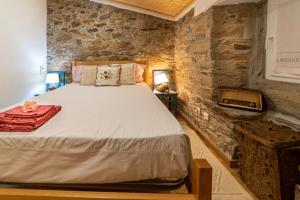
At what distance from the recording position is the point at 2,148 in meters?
1.52

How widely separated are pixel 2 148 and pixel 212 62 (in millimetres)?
2386

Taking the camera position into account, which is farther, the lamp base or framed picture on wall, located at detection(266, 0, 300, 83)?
the lamp base

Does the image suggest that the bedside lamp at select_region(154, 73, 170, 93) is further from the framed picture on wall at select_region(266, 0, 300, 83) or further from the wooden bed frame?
→ the wooden bed frame

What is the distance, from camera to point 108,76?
4363 millimetres

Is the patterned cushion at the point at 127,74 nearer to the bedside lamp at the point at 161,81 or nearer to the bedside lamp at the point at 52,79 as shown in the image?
the bedside lamp at the point at 161,81

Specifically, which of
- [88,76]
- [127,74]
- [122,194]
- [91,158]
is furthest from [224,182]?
[88,76]

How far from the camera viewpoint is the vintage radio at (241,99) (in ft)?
8.83

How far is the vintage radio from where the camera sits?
2.69 m

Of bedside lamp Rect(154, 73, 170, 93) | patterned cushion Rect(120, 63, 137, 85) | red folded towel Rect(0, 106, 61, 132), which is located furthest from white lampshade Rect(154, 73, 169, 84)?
red folded towel Rect(0, 106, 61, 132)

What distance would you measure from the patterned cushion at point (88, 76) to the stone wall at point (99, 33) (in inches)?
23.1

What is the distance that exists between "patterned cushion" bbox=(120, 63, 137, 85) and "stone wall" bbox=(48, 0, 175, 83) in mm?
535

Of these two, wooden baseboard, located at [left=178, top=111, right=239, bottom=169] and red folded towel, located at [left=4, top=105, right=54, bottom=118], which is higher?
red folded towel, located at [left=4, top=105, right=54, bottom=118]

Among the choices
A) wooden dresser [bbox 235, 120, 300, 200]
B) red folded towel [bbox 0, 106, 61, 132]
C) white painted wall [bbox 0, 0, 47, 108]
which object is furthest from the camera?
white painted wall [bbox 0, 0, 47, 108]

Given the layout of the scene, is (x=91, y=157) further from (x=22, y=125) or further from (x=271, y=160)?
(x=271, y=160)
